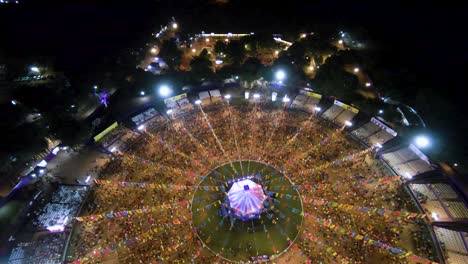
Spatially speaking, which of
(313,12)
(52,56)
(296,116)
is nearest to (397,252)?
(296,116)

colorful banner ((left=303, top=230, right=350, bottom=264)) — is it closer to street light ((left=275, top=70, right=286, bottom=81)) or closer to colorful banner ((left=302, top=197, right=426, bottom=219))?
colorful banner ((left=302, top=197, right=426, bottom=219))

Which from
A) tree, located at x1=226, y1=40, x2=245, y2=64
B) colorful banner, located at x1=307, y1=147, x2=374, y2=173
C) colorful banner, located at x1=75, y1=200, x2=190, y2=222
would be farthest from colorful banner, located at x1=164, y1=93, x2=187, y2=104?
colorful banner, located at x1=307, y1=147, x2=374, y2=173

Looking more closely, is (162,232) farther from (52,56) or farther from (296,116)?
(52,56)

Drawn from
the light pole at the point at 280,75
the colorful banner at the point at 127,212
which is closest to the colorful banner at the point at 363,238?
the colorful banner at the point at 127,212

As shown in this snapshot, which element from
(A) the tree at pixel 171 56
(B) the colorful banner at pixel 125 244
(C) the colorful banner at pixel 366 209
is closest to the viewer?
(B) the colorful banner at pixel 125 244

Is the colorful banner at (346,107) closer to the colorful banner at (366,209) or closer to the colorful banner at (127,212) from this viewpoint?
the colorful banner at (366,209)

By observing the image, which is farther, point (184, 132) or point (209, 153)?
point (184, 132)

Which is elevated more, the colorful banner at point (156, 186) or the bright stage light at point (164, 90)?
the bright stage light at point (164, 90)
